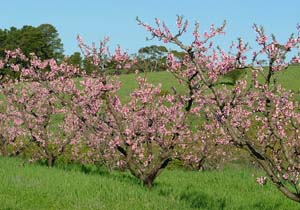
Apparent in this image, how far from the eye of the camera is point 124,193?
9859 mm

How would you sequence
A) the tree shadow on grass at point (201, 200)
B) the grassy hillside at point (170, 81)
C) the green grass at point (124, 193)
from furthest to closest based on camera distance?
the grassy hillside at point (170, 81)
the tree shadow on grass at point (201, 200)
the green grass at point (124, 193)

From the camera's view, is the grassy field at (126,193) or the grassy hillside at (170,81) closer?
the grassy field at (126,193)

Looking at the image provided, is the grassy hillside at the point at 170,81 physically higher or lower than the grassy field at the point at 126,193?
higher

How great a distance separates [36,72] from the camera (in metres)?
15.4

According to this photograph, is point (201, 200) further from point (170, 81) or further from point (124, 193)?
point (170, 81)

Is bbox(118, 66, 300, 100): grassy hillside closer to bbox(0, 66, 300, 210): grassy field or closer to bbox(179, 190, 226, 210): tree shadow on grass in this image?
bbox(0, 66, 300, 210): grassy field

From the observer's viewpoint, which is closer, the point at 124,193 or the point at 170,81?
the point at 124,193

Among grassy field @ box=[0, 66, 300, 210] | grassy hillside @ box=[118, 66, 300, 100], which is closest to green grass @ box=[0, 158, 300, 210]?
grassy field @ box=[0, 66, 300, 210]

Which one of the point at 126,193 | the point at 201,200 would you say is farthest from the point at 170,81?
the point at 126,193

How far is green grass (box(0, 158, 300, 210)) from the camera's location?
908 cm

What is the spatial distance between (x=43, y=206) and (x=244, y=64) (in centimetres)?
482

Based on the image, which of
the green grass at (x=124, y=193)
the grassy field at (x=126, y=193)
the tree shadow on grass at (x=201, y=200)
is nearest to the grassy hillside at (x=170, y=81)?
the grassy field at (x=126, y=193)

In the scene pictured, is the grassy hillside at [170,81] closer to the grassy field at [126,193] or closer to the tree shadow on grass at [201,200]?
the grassy field at [126,193]

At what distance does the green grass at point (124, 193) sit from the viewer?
357 inches
